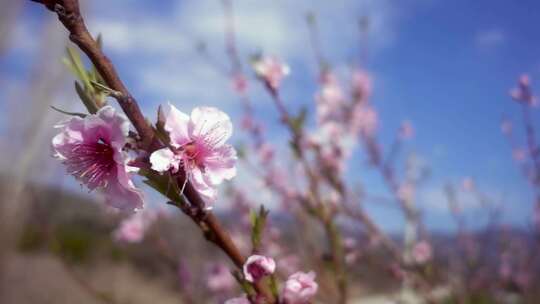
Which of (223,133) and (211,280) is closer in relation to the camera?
(223,133)

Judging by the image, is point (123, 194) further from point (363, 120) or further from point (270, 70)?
point (363, 120)

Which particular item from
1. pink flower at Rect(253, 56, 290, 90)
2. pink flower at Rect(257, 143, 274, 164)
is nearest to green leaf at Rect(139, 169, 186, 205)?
pink flower at Rect(253, 56, 290, 90)

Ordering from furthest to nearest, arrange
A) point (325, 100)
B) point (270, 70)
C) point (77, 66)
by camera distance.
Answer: point (325, 100), point (270, 70), point (77, 66)

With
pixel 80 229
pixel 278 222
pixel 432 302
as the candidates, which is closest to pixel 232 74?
pixel 278 222

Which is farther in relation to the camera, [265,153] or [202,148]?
[265,153]

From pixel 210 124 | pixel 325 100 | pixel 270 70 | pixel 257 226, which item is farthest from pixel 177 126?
pixel 325 100

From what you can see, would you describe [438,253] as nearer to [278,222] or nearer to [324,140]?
[278,222]
